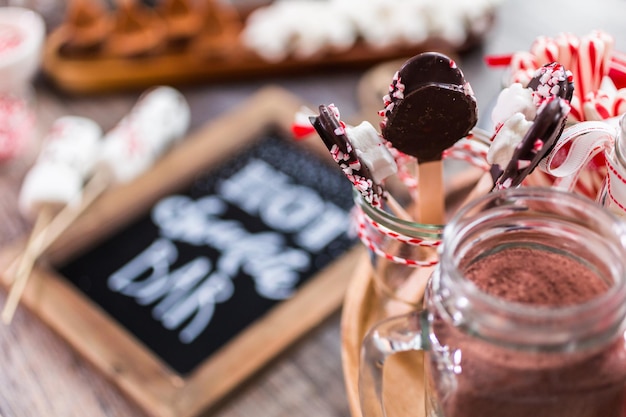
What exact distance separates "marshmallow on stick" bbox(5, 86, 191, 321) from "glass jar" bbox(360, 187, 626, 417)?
1.93 feet

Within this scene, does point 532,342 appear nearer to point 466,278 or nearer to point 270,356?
point 466,278

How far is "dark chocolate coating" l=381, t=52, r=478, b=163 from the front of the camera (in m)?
0.45

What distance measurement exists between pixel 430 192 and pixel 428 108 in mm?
92

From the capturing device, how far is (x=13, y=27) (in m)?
1.08

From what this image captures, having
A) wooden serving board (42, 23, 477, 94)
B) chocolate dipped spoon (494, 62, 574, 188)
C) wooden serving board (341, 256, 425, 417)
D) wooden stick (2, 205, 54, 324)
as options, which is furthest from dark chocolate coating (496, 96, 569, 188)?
wooden serving board (42, 23, 477, 94)

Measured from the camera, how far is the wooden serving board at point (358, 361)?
55 cm

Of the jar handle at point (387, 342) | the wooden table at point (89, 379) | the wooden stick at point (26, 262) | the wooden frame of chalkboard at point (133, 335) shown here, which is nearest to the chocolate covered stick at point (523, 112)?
the jar handle at point (387, 342)

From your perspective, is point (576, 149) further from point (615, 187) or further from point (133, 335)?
point (133, 335)

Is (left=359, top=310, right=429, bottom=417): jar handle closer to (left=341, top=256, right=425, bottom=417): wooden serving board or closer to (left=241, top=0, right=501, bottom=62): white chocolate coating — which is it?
(left=341, top=256, right=425, bottom=417): wooden serving board

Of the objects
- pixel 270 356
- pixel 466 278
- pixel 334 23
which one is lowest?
pixel 270 356

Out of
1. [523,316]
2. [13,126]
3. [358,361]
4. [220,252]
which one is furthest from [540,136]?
[13,126]

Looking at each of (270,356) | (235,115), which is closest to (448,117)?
(270,356)

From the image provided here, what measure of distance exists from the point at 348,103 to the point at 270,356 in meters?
0.48

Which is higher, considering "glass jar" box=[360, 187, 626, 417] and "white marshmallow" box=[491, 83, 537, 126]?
"white marshmallow" box=[491, 83, 537, 126]
